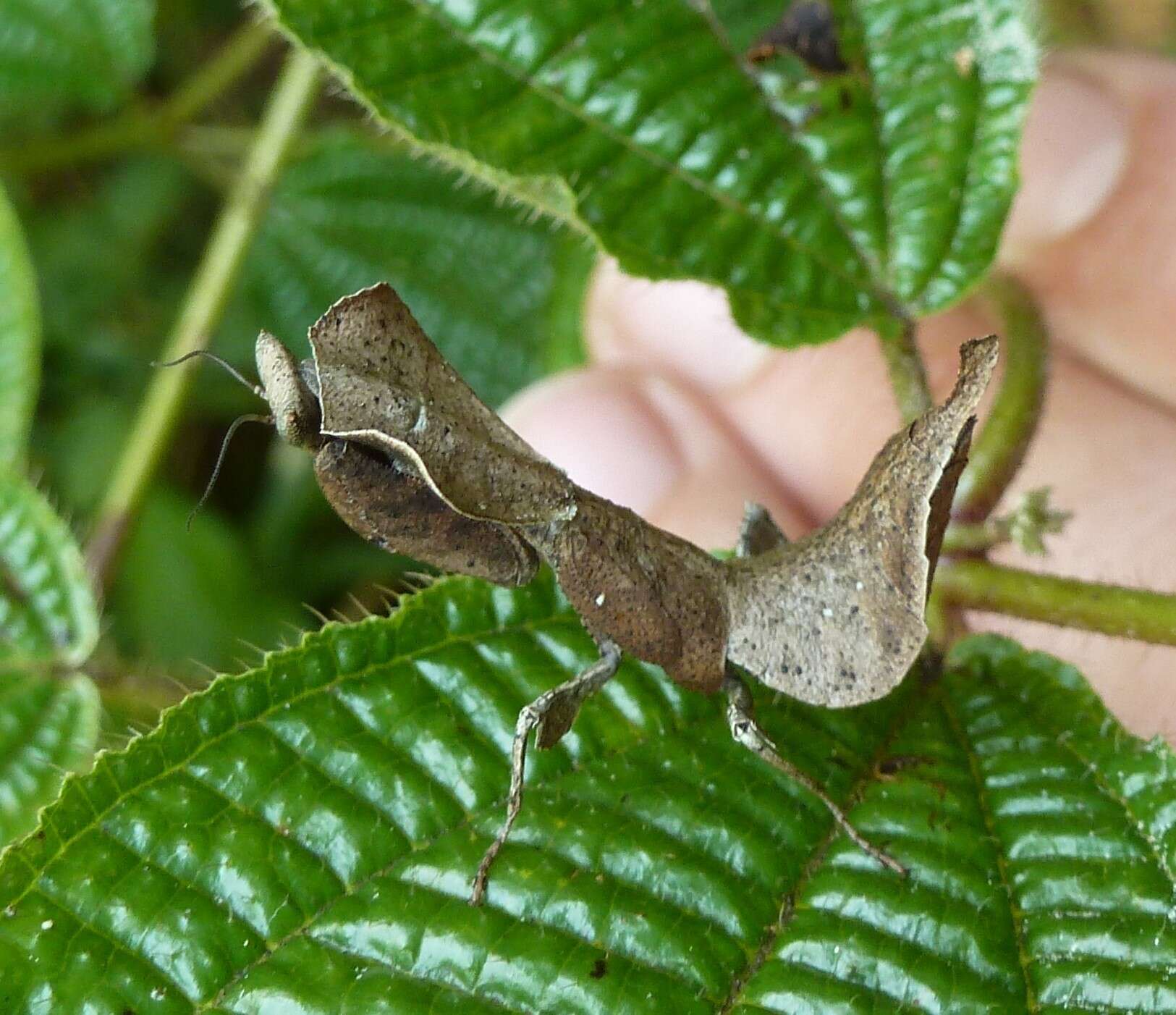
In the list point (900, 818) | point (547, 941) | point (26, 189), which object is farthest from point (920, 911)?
point (26, 189)

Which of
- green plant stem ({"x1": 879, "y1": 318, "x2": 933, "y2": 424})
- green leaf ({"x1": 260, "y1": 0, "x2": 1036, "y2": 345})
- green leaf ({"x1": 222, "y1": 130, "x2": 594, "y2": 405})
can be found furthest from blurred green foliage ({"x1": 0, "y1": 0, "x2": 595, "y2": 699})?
green plant stem ({"x1": 879, "y1": 318, "x2": 933, "y2": 424})

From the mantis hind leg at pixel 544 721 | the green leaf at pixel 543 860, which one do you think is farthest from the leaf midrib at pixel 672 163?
the green leaf at pixel 543 860

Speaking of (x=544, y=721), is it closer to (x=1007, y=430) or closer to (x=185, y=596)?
(x=1007, y=430)

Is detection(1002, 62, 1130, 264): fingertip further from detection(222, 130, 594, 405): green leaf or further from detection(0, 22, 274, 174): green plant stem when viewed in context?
detection(0, 22, 274, 174): green plant stem

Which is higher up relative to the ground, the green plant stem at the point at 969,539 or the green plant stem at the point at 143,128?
the green plant stem at the point at 143,128

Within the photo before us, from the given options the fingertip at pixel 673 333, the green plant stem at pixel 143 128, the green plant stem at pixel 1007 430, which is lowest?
the green plant stem at pixel 1007 430

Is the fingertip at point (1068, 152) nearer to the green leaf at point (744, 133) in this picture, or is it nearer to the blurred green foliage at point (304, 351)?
the blurred green foliage at point (304, 351)

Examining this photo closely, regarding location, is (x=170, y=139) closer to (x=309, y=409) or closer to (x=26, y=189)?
(x=26, y=189)
